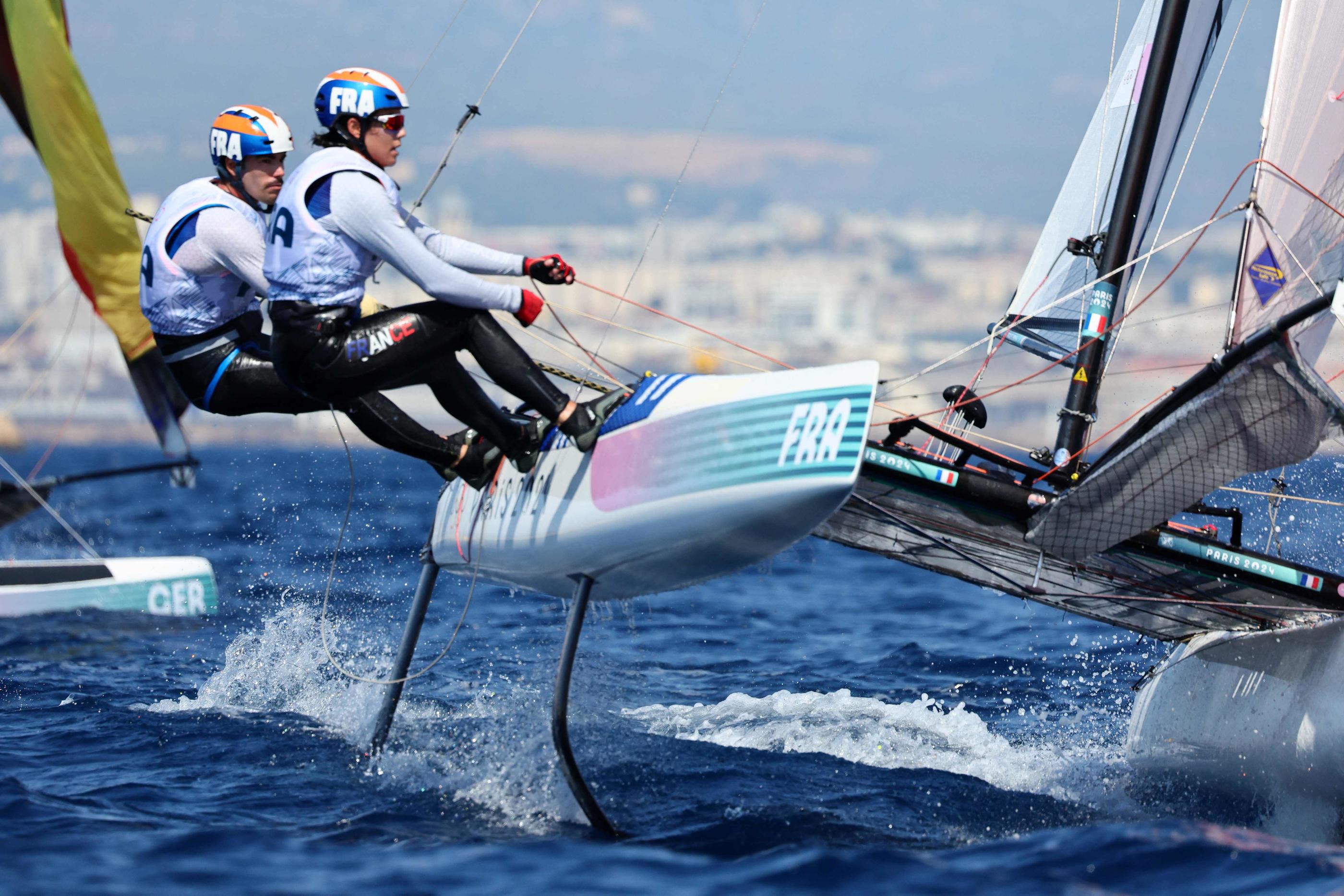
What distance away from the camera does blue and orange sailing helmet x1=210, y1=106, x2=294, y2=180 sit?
4152 mm

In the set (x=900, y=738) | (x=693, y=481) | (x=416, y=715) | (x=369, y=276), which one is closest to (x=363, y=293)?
(x=369, y=276)

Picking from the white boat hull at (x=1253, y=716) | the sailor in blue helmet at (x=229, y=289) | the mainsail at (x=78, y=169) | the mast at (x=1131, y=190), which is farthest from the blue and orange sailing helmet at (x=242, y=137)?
the mainsail at (x=78, y=169)

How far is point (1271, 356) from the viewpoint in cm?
340

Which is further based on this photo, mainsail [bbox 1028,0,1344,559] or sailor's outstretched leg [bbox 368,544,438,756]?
sailor's outstretched leg [bbox 368,544,438,756]

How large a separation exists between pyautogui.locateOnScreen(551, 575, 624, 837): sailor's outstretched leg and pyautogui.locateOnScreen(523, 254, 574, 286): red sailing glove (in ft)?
2.67

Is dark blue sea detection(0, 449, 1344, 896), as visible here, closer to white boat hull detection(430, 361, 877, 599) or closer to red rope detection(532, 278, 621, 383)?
white boat hull detection(430, 361, 877, 599)

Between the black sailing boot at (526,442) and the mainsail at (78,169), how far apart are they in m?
5.11

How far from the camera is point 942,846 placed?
140 inches

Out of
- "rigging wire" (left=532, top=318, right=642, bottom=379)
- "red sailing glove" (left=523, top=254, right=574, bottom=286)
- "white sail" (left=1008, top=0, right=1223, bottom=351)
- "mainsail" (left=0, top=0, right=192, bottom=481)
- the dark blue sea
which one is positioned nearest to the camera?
the dark blue sea

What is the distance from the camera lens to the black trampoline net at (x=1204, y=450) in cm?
347

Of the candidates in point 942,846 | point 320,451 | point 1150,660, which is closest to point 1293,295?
point 942,846

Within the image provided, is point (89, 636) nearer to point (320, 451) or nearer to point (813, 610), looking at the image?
point (813, 610)

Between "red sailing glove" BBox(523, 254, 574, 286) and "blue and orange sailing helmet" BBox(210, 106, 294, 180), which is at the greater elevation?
"blue and orange sailing helmet" BBox(210, 106, 294, 180)

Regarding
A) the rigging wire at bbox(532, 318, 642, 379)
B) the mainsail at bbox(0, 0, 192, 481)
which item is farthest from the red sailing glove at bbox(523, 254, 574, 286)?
the mainsail at bbox(0, 0, 192, 481)
